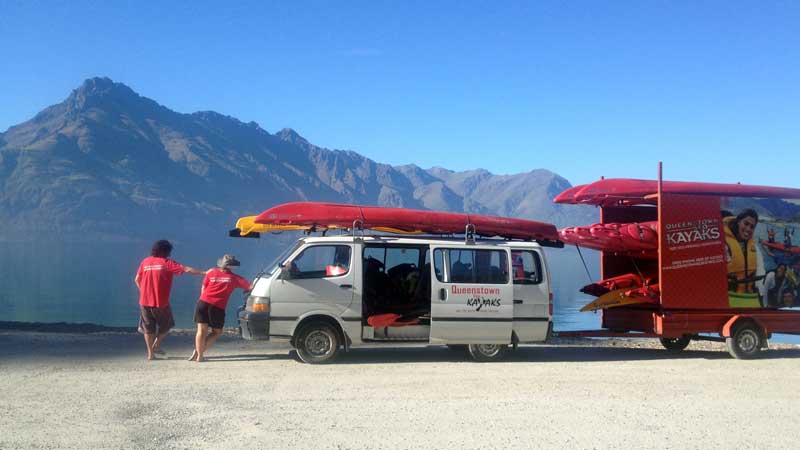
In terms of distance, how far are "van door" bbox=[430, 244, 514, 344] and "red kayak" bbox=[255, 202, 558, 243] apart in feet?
2.26

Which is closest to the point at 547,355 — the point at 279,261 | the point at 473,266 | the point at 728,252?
the point at 473,266

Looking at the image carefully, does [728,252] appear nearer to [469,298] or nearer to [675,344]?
A: [675,344]

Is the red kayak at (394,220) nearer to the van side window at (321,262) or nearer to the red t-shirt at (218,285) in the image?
the van side window at (321,262)

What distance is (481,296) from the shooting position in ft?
37.4

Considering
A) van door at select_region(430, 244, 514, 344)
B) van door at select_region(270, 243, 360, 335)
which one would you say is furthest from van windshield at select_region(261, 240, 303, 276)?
van door at select_region(430, 244, 514, 344)

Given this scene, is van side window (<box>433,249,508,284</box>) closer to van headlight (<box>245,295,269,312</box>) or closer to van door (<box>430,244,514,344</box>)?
van door (<box>430,244,514,344</box>)

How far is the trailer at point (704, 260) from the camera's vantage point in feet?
40.5

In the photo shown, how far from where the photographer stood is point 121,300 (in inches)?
2092

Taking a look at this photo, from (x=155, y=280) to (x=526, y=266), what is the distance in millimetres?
5736

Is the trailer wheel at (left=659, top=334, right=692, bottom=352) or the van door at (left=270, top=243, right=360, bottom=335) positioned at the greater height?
→ the van door at (left=270, top=243, right=360, bottom=335)

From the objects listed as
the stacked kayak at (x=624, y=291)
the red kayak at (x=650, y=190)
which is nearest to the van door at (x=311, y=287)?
the red kayak at (x=650, y=190)

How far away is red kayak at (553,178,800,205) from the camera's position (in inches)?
498

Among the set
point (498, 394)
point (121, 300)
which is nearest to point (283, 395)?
point (498, 394)

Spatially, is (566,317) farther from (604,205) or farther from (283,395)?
(283,395)
